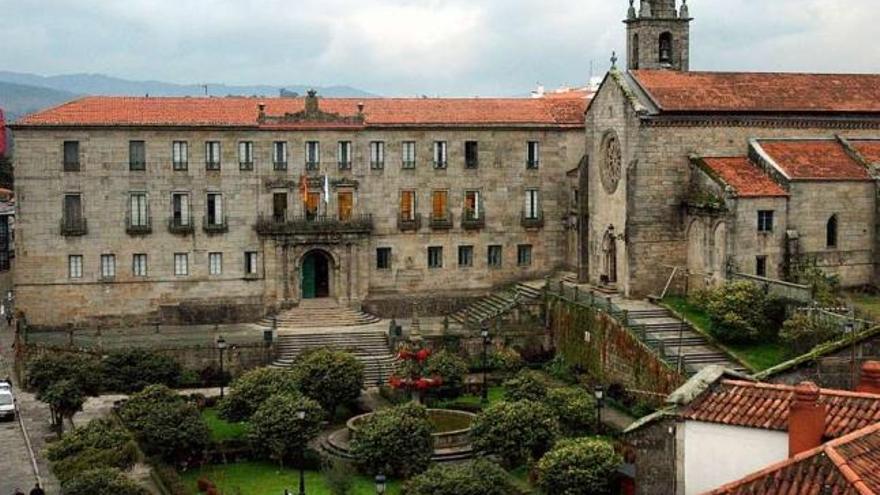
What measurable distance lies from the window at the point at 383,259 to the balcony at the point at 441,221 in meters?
2.31

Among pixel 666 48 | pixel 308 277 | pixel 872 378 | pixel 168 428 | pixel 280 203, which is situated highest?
pixel 666 48

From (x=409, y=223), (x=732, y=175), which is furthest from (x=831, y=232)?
(x=409, y=223)

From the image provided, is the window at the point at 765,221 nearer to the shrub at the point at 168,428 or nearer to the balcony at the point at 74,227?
the shrub at the point at 168,428

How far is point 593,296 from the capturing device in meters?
48.0

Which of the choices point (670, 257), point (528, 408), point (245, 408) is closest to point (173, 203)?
point (245, 408)

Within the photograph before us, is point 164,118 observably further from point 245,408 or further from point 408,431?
point 408,431

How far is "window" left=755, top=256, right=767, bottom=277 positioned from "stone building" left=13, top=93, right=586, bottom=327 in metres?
11.8

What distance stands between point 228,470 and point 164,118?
21347mm

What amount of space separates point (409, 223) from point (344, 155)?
4.14 m

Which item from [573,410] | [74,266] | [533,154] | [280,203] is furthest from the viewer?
[533,154]

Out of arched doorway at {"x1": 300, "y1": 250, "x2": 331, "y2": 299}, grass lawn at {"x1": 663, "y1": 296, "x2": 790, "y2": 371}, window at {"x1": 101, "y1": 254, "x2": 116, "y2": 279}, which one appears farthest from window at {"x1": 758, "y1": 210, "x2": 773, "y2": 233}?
window at {"x1": 101, "y1": 254, "x2": 116, "y2": 279}

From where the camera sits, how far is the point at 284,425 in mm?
35469

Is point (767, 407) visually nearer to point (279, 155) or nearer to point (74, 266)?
point (279, 155)

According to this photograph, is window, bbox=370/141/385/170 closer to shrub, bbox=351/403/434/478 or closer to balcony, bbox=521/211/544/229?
balcony, bbox=521/211/544/229
